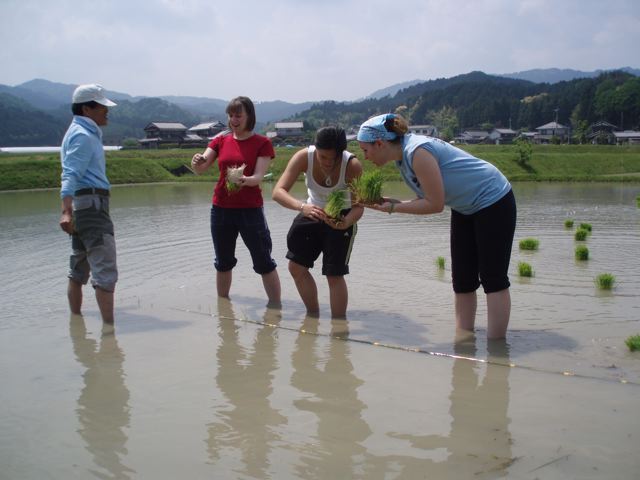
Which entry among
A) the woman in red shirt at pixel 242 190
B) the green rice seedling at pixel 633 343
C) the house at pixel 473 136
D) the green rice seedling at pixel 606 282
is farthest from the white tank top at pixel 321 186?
the house at pixel 473 136

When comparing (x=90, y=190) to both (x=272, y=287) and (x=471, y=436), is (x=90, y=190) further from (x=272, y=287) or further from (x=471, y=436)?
(x=471, y=436)

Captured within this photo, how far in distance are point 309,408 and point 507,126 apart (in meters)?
164

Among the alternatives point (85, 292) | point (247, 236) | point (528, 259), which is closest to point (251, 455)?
point (247, 236)

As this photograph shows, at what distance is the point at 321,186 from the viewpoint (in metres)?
5.88

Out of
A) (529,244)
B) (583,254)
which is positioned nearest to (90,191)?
(583,254)

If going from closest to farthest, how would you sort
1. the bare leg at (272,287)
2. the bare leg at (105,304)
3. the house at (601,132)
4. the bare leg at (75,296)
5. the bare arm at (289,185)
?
the bare arm at (289,185) → the bare leg at (105,304) → the bare leg at (75,296) → the bare leg at (272,287) → the house at (601,132)

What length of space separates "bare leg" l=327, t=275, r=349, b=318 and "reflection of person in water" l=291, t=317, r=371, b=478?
0.43 metres

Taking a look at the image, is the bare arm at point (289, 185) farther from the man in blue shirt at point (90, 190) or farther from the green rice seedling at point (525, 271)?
the green rice seedling at point (525, 271)

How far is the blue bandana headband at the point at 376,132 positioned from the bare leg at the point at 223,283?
2.75m

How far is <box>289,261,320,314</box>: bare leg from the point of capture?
606 centimetres

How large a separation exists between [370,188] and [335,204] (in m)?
0.38

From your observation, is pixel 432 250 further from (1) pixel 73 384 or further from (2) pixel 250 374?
(1) pixel 73 384

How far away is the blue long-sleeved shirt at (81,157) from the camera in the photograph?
562 centimetres

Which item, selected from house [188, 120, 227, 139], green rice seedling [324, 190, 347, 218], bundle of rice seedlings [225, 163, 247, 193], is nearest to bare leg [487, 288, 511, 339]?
green rice seedling [324, 190, 347, 218]
